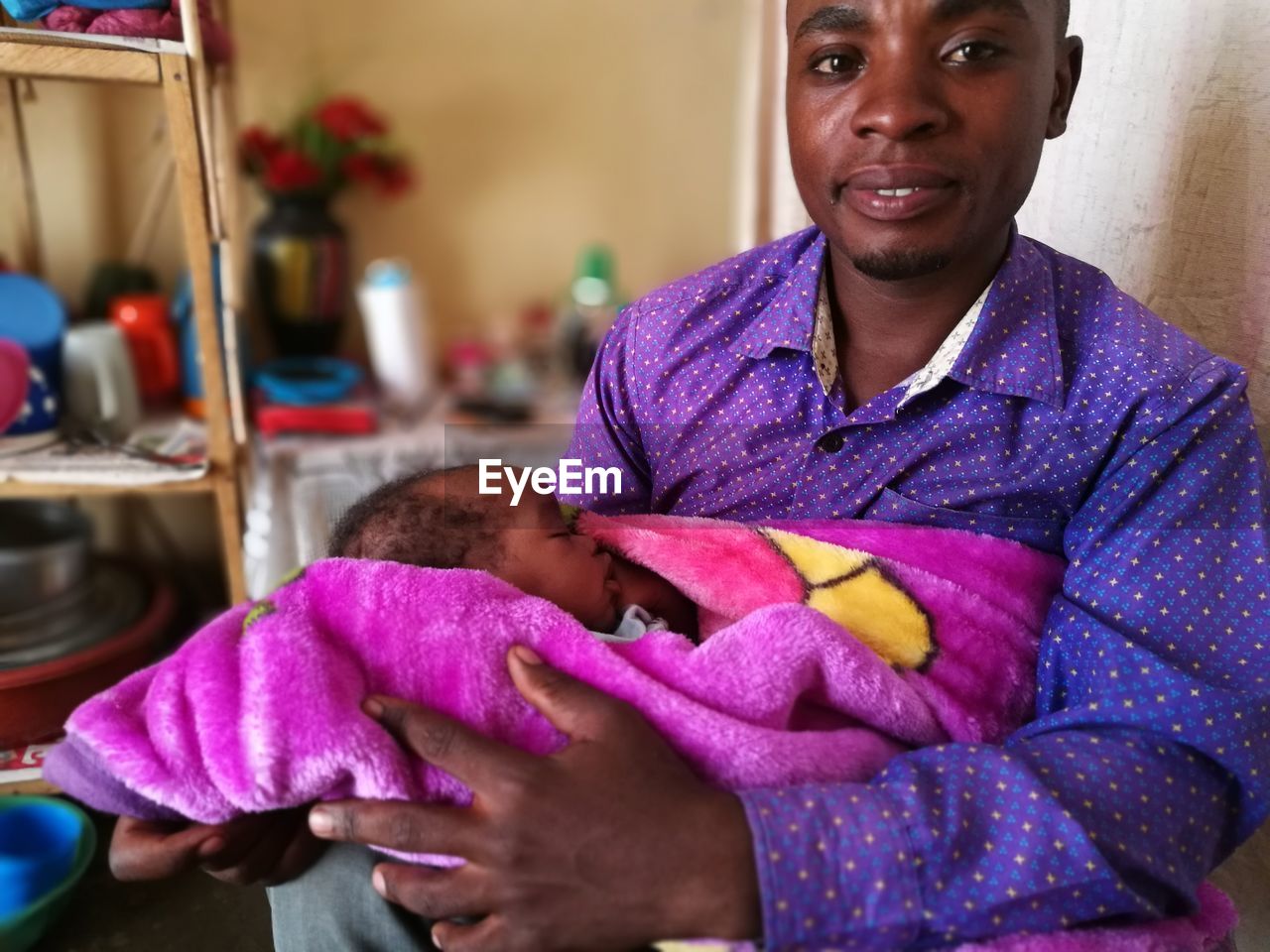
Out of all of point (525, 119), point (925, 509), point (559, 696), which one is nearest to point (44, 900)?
point (559, 696)

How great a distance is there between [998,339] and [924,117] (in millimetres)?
206

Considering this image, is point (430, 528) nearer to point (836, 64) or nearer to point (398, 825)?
point (398, 825)

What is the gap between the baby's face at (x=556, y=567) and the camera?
2.83 feet

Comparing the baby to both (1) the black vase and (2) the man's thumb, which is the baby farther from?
(1) the black vase

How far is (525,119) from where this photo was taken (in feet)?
7.32

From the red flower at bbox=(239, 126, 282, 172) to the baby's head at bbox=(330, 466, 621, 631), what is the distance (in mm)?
1299

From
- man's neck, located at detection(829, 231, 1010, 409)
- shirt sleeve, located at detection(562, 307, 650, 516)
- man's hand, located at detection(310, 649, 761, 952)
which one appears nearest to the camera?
man's hand, located at detection(310, 649, 761, 952)

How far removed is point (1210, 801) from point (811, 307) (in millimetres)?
533

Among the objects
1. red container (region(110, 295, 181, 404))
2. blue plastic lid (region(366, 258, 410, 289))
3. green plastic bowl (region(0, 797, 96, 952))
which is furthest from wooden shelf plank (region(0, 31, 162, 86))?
green plastic bowl (region(0, 797, 96, 952))

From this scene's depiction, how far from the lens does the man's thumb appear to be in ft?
2.24

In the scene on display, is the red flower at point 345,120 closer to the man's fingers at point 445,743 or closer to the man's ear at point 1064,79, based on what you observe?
the man's ear at point 1064,79

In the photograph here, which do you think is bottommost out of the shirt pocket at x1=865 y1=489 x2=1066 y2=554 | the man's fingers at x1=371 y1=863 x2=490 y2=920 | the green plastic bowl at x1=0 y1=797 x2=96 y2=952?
the green plastic bowl at x1=0 y1=797 x2=96 y2=952

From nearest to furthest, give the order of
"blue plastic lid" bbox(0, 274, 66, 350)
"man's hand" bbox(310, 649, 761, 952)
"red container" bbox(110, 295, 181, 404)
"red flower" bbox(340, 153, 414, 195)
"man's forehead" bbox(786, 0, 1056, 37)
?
"man's hand" bbox(310, 649, 761, 952) < "man's forehead" bbox(786, 0, 1056, 37) < "blue plastic lid" bbox(0, 274, 66, 350) < "red container" bbox(110, 295, 181, 404) < "red flower" bbox(340, 153, 414, 195)

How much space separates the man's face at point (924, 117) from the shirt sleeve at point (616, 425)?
304mm
